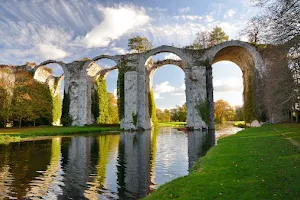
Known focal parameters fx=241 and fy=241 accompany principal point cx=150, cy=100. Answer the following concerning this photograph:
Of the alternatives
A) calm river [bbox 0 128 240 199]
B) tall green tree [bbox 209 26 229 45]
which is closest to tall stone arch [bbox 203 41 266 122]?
tall green tree [bbox 209 26 229 45]

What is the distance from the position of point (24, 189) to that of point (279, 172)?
675 cm

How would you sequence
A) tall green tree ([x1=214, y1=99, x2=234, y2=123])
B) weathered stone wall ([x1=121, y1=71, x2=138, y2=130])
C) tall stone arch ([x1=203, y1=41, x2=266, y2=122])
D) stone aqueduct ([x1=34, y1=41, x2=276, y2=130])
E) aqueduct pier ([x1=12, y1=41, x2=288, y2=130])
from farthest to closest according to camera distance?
tall green tree ([x1=214, y1=99, x2=234, y2=123]) < weathered stone wall ([x1=121, y1=71, x2=138, y2=130]) < stone aqueduct ([x1=34, y1=41, x2=276, y2=130]) < aqueduct pier ([x1=12, y1=41, x2=288, y2=130]) < tall stone arch ([x1=203, y1=41, x2=266, y2=122])

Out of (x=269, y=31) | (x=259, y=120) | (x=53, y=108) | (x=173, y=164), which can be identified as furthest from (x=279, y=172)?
(x=53, y=108)

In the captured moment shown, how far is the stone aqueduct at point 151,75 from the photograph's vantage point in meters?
31.0

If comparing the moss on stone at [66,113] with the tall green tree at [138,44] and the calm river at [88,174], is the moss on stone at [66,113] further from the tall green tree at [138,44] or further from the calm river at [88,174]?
the calm river at [88,174]

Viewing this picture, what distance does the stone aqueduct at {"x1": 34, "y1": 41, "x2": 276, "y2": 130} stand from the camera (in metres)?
31.0

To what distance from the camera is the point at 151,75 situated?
3912 centimetres

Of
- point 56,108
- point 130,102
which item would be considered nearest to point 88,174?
point 130,102

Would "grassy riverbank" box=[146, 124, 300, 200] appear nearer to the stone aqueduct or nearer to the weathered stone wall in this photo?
the stone aqueduct

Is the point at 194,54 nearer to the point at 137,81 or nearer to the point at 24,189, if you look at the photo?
the point at 137,81

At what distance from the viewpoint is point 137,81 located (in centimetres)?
3372

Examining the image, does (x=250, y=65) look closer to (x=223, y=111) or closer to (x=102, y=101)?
(x=102, y=101)

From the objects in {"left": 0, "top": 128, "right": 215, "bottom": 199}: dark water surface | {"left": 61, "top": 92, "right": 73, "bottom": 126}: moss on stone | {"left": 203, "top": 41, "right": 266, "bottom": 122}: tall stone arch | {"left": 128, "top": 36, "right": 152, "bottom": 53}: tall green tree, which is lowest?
{"left": 0, "top": 128, "right": 215, "bottom": 199}: dark water surface

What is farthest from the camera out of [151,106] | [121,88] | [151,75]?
[151,75]
